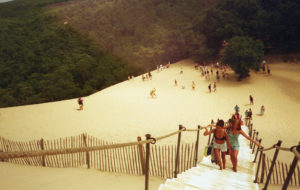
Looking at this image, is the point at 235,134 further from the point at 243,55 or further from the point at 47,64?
the point at 47,64

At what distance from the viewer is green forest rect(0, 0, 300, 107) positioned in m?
32.7

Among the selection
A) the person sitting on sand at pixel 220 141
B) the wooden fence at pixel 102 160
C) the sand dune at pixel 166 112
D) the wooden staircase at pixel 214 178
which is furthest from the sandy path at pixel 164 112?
the person sitting on sand at pixel 220 141

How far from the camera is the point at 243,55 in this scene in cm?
2377

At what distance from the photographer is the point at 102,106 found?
1991cm

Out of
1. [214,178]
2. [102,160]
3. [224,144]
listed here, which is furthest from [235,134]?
[102,160]

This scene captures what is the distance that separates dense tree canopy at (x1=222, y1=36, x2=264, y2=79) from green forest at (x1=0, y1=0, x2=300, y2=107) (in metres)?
6.76

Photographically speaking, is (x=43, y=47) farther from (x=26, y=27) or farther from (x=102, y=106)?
(x=102, y=106)

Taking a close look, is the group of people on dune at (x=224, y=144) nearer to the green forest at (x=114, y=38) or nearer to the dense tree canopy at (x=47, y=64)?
the green forest at (x=114, y=38)

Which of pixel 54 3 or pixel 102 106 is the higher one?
pixel 54 3

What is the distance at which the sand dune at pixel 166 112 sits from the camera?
44.6 feet

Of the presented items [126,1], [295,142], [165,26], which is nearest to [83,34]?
[126,1]

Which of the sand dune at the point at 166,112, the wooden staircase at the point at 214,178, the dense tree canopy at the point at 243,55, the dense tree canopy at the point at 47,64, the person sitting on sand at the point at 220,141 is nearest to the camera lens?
the wooden staircase at the point at 214,178

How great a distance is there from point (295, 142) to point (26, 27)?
6407 centimetres

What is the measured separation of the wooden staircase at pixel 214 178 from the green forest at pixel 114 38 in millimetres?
31339
